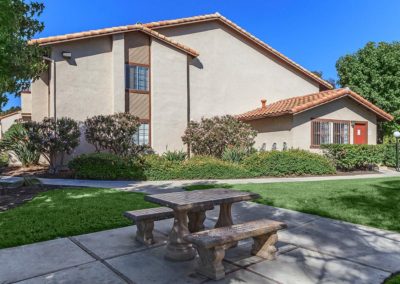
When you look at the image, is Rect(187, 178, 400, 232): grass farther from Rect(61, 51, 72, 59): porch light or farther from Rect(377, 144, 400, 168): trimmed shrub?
Rect(377, 144, 400, 168): trimmed shrub

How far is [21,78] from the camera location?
7523mm

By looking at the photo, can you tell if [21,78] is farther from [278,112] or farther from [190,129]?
[278,112]

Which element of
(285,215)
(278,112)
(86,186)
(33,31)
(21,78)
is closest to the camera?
(285,215)

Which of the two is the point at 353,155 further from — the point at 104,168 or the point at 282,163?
the point at 104,168

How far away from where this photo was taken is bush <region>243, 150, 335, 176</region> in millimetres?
14188

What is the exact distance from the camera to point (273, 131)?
1775 cm

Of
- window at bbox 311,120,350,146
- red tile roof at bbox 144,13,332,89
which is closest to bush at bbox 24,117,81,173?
red tile roof at bbox 144,13,332,89

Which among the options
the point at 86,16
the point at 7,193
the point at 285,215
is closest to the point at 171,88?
the point at 86,16

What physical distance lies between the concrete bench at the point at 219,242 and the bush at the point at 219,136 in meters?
11.7

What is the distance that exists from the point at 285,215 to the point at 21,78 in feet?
20.9

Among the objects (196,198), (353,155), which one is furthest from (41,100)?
(353,155)

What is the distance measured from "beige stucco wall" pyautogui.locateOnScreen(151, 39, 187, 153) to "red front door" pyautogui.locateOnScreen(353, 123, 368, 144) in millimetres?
9454

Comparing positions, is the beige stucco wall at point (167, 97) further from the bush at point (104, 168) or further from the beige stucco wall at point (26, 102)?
the beige stucco wall at point (26, 102)

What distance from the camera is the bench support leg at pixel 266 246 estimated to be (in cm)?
445
